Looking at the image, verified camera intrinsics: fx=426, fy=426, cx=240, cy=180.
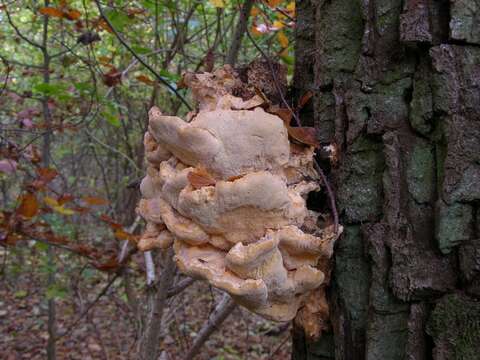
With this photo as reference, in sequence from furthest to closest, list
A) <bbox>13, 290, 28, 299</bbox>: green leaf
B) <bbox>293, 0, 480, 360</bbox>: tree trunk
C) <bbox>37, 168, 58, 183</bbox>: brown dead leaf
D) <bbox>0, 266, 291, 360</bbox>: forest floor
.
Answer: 1. <bbox>13, 290, 28, 299</bbox>: green leaf
2. <bbox>0, 266, 291, 360</bbox>: forest floor
3. <bbox>37, 168, 58, 183</bbox>: brown dead leaf
4. <bbox>293, 0, 480, 360</bbox>: tree trunk

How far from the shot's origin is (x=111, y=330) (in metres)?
4.91

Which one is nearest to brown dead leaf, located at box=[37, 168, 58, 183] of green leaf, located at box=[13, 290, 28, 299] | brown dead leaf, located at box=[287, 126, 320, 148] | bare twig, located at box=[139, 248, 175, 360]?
bare twig, located at box=[139, 248, 175, 360]

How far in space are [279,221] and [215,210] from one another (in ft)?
0.54

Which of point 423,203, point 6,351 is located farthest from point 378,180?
point 6,351

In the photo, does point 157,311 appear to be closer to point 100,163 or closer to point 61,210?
point 61,210

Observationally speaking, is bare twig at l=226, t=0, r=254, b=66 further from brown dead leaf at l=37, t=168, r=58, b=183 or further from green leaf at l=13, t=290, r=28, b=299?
green leaf at l=13, t=290, r=28, b=299

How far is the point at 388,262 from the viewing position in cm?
100

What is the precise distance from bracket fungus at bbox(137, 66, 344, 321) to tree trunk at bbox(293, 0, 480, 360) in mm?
108

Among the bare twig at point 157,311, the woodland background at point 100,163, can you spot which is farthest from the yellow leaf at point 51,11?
the bare twig at point 157,311

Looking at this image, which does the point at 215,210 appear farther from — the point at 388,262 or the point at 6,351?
the point at 6,351

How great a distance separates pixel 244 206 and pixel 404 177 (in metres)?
0.39

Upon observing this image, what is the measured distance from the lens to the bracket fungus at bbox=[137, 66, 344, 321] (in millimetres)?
973

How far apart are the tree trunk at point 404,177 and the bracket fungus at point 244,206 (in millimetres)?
108

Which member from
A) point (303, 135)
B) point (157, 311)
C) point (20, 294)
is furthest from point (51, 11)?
point (20, 294)
